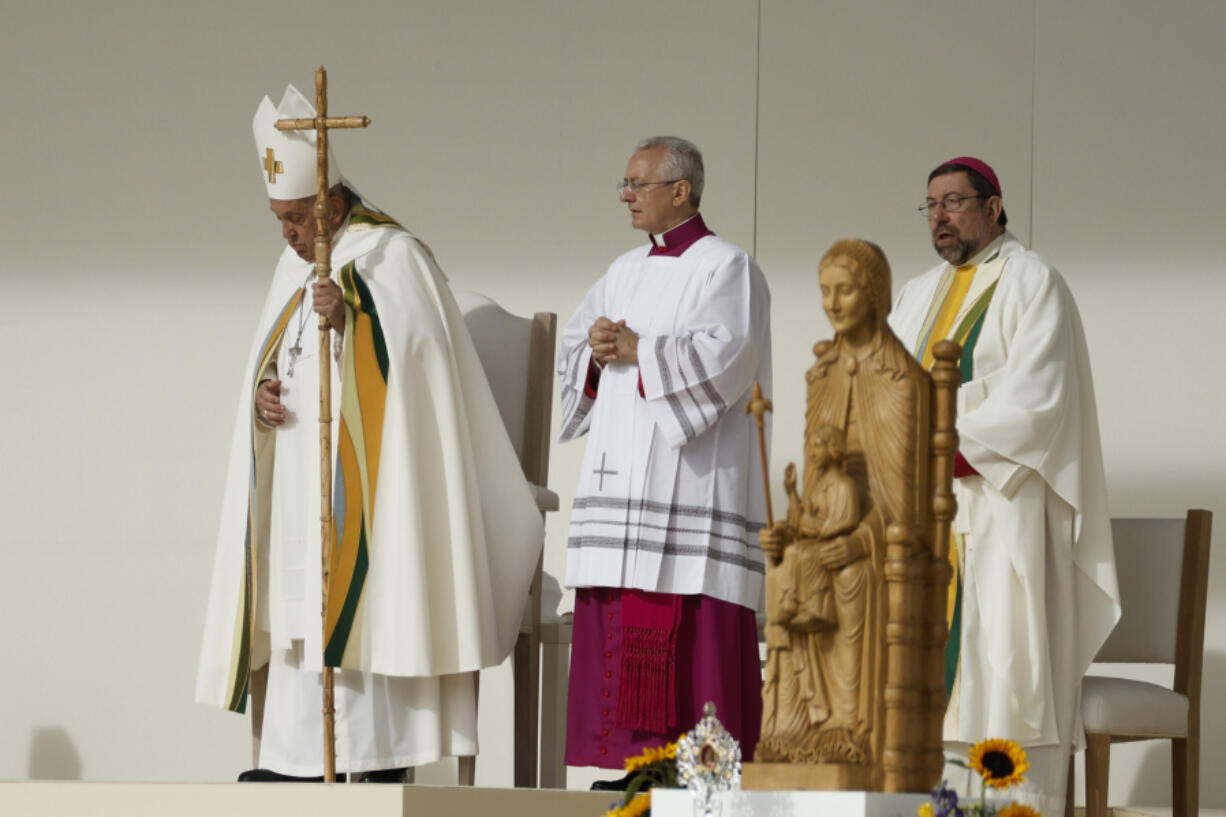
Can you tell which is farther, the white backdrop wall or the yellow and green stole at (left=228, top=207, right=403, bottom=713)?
the white backdrop wall

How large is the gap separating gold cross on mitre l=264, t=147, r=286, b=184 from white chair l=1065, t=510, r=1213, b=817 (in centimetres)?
296

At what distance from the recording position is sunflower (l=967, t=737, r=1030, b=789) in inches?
152

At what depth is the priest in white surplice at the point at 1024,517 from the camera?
239 inches

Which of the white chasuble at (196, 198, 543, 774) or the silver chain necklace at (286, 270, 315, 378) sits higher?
the silver chain necklace at (286, 270, 315, 378)

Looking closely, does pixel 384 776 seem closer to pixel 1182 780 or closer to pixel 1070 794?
pixel 1070 794

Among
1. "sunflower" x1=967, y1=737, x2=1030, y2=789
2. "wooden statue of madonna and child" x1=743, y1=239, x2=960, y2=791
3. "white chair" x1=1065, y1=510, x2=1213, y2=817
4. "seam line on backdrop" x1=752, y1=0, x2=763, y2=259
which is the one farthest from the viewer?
"seam line on backdrop" x1=752, y1=0, x2=763, y2=259

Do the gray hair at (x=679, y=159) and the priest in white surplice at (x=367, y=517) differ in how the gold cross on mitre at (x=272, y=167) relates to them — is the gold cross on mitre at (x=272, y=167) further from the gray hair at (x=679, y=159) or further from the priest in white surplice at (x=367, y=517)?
the gray hair at (x=679, y=159)

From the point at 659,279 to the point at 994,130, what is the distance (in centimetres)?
A: 264

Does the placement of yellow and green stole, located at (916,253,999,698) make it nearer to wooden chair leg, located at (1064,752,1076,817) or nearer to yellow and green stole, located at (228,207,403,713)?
wooden chair leg, located at (1064,752,1076,817)

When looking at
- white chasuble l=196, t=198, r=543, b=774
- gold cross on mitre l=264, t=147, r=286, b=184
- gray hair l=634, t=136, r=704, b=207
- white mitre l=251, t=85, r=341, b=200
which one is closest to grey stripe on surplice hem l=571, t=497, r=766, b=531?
white chasuble l=196, t=198, r=543, b=774

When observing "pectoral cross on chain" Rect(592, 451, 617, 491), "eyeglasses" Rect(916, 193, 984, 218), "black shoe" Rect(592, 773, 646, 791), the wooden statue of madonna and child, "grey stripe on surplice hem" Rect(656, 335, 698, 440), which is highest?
"eyeglasses" Rect(916, 193, 984, 218)

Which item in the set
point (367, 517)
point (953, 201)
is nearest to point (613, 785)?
point (367, 517)

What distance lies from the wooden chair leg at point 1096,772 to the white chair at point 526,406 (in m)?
1.71

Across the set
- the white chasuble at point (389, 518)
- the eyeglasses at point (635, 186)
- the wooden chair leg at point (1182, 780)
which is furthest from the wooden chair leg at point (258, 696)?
the wooden chair leg at point (1182, 780)
